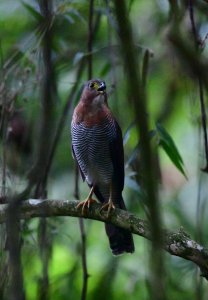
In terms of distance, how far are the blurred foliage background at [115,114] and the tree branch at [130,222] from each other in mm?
171

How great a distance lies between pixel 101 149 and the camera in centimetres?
500

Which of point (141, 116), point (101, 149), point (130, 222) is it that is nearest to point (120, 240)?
point (101, 149)

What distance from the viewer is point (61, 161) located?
673 cm

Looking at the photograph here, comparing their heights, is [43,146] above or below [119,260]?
above

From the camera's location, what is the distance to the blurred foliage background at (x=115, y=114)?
435 centimetres

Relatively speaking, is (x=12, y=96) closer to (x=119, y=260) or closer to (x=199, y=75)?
(x=119, y=260)

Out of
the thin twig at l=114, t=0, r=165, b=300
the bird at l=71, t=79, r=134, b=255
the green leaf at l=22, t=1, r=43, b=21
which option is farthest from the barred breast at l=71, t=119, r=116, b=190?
the thin twig at l=114, t=0, r=165, b=300

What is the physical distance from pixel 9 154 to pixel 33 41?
0.84 m

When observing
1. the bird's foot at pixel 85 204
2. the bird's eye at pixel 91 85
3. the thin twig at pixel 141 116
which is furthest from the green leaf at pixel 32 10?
the thin twig at pixel 141 116

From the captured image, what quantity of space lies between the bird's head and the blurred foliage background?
0.09m

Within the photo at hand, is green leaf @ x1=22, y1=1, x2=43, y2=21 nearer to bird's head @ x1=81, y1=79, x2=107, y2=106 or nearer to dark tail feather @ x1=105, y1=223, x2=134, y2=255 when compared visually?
bird's head @ x1=81, y1=79, x2=107, y2=106

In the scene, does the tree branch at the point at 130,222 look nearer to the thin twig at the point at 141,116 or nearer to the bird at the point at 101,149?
the bird at the point at 101,149

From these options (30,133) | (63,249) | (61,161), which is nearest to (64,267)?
(63,249)

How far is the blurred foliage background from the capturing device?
4352 mm
